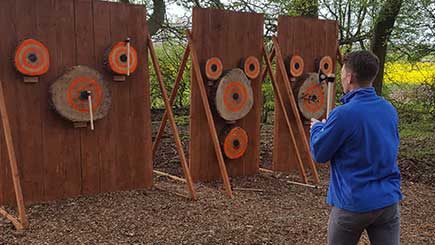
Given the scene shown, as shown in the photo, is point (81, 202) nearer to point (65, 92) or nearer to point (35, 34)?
point (65, 92)

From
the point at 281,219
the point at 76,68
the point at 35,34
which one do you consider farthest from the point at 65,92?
the point at 281,219

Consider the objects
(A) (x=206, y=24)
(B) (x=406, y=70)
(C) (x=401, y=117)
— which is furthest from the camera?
(C) (x=401, y=117)

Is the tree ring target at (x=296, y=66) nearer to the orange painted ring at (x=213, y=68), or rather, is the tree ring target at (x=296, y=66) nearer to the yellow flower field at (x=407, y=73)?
the orange painted ring at (x=213, y=68)

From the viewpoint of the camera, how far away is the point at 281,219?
4.59m

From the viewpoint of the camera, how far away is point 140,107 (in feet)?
17.3

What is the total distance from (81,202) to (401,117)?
897 centimetres

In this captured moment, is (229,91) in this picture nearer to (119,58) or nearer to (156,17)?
(119,58)

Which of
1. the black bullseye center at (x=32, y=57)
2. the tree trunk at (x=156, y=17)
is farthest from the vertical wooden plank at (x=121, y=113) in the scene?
the tree trunk at (x=156, y=17)

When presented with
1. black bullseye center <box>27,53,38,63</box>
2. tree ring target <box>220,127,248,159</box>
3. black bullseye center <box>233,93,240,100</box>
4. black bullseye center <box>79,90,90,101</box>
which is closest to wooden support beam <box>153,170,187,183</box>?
tree ring target <box>220,127,248,159</box>

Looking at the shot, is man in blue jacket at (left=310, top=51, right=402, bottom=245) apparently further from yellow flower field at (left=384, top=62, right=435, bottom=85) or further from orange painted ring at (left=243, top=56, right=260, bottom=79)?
yellow flower field at (left=384, top=62, right=435, bottom=85)

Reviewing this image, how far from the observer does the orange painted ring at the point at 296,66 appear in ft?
21.1

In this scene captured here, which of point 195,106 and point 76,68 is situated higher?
point 76,68

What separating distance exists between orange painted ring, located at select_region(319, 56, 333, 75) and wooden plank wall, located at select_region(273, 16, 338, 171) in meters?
0.08

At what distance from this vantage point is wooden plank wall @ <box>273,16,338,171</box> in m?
6.41
